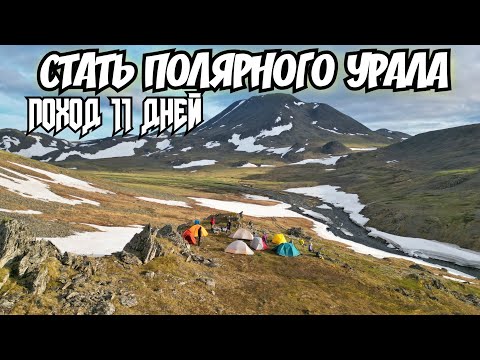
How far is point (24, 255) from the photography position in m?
23.6

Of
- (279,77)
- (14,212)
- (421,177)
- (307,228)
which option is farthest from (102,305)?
(421,177)

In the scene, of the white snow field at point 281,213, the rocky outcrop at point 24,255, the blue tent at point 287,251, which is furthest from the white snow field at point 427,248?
the rocky outcrop at point 24,255

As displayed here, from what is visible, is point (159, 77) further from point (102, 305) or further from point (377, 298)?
point (377, 298)

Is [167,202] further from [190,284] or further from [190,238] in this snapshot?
[190,284]

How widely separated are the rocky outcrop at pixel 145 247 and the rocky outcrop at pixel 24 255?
8298 mm

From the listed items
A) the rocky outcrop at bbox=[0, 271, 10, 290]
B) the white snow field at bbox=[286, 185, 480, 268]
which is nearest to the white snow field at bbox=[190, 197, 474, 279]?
the white snow field at bbox=[286, 185, 480, 268]

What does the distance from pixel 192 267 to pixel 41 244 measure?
13.1 m

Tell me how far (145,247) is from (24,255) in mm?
10418

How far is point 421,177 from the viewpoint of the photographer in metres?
174

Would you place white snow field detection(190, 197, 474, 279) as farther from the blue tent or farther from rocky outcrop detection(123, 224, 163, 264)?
rocky outcrop detection(123, 224, 163, 264)

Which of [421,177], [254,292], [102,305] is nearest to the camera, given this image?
[102,305]

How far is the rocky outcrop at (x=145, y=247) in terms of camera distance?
31391mm

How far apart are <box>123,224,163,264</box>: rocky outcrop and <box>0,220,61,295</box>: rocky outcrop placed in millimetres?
8298

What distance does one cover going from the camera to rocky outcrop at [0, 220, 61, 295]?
22.4 m
